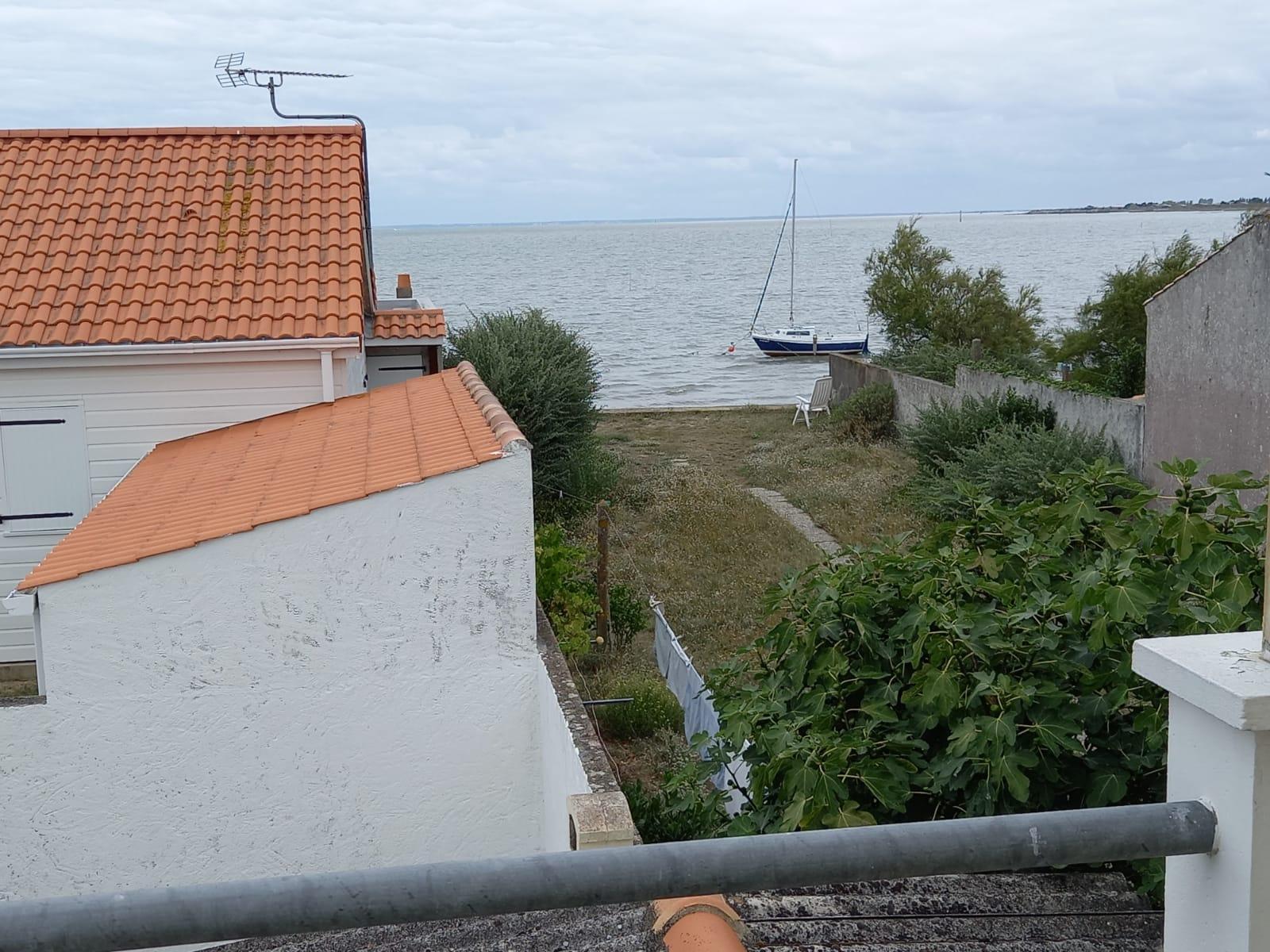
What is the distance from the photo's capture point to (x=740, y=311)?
4151 inches

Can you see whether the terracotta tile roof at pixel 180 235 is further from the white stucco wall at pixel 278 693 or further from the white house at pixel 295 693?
the white stucco wall at pixel 278 693

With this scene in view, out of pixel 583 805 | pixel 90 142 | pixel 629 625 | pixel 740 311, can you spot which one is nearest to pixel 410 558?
pixel 583 805

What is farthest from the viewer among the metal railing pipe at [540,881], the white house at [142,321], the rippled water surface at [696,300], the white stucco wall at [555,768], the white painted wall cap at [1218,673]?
the rippled water surface at [696,300]

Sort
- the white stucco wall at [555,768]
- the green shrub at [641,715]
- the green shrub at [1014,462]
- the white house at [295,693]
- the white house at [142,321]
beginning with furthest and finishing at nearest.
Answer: the green shrub at [1014,462] → the white house at [142,321] → the green shrub at [641,715] → the white house at [295,693] → the white stucco wall at [555,768]

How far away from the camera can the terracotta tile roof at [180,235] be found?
11461mm

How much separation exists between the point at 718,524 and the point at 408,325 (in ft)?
21.0

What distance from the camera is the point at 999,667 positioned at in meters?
4.23

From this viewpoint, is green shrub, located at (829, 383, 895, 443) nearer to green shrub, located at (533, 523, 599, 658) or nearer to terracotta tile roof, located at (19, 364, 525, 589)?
green shrub, located at (533, 523, 599, 658)

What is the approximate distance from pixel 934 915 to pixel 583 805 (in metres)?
2.82

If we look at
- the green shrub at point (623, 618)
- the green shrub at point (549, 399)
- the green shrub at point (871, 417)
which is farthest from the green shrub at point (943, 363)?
the green shrub at point (623, 618)

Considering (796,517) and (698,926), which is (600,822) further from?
(796,517)

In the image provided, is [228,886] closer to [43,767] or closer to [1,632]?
[43,767]

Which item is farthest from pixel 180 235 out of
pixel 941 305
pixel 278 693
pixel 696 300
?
pixel 696 300

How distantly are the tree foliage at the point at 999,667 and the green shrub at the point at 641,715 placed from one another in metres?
5.57
